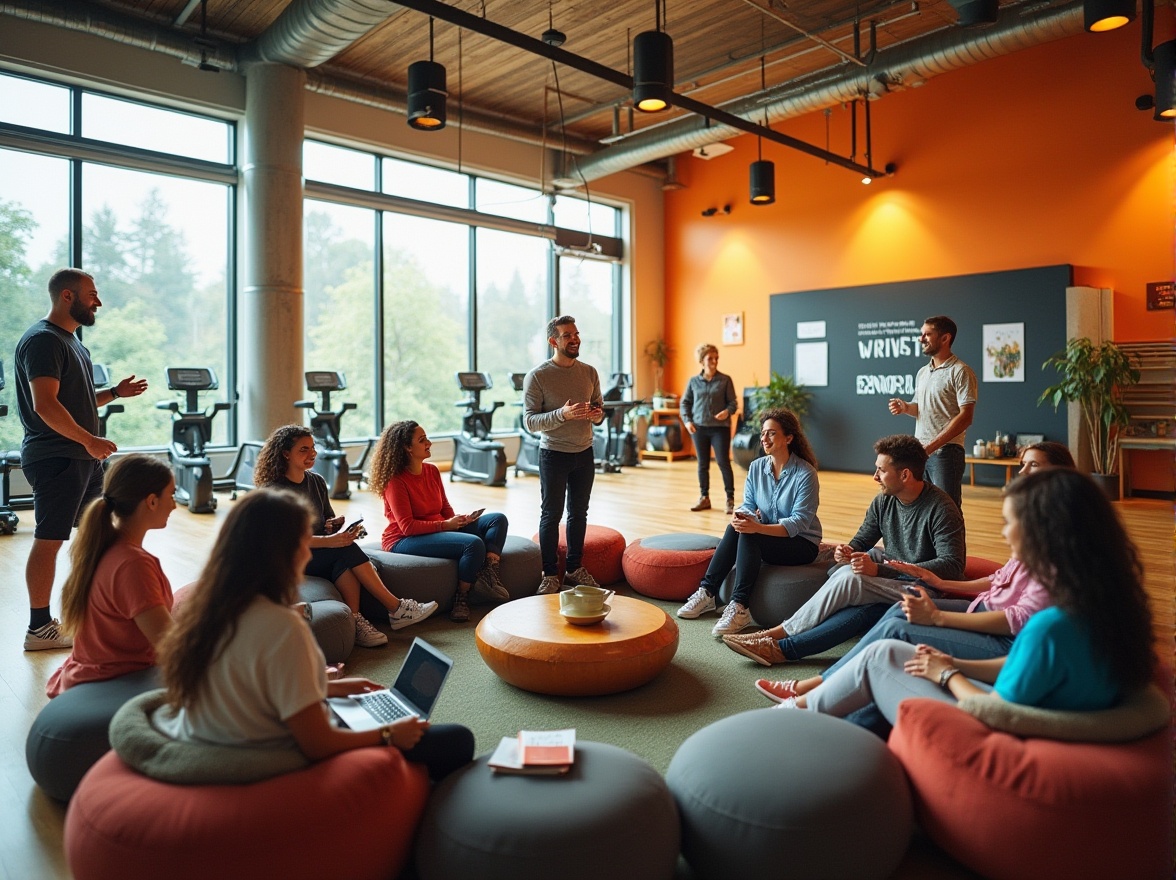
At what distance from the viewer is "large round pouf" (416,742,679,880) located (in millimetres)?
1762

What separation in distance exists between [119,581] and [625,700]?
1.80m

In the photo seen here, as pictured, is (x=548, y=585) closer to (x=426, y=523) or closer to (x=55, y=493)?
(x=426, y=523)

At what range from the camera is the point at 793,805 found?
1.88 metres

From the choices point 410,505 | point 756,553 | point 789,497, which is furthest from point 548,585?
point 789,497

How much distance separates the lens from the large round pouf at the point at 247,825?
1.69 m

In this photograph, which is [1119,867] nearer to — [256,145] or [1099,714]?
[1099,714]

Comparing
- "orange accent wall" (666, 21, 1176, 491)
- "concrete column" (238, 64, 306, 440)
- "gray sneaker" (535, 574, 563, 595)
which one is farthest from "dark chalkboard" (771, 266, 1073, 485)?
"concrete column" (238, 64, 306, 440)

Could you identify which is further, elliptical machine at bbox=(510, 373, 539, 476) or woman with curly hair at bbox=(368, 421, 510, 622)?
elliptical machine at bbox=(510, 373, 539, 476)

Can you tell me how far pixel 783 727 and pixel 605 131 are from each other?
10939mm

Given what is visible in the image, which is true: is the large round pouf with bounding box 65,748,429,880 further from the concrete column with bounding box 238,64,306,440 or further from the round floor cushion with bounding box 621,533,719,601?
the concrete column with bounding box 238,64,306,440

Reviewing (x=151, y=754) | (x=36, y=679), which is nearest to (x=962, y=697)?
(x=151, y=754)

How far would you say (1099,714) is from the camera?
1962mm

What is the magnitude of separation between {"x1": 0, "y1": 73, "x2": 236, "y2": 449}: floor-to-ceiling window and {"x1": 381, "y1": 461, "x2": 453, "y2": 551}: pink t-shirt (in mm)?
5344

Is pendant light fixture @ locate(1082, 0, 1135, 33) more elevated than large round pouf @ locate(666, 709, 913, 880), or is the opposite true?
pendant light fixture @ locate(1082, 0, 1135, 33)
